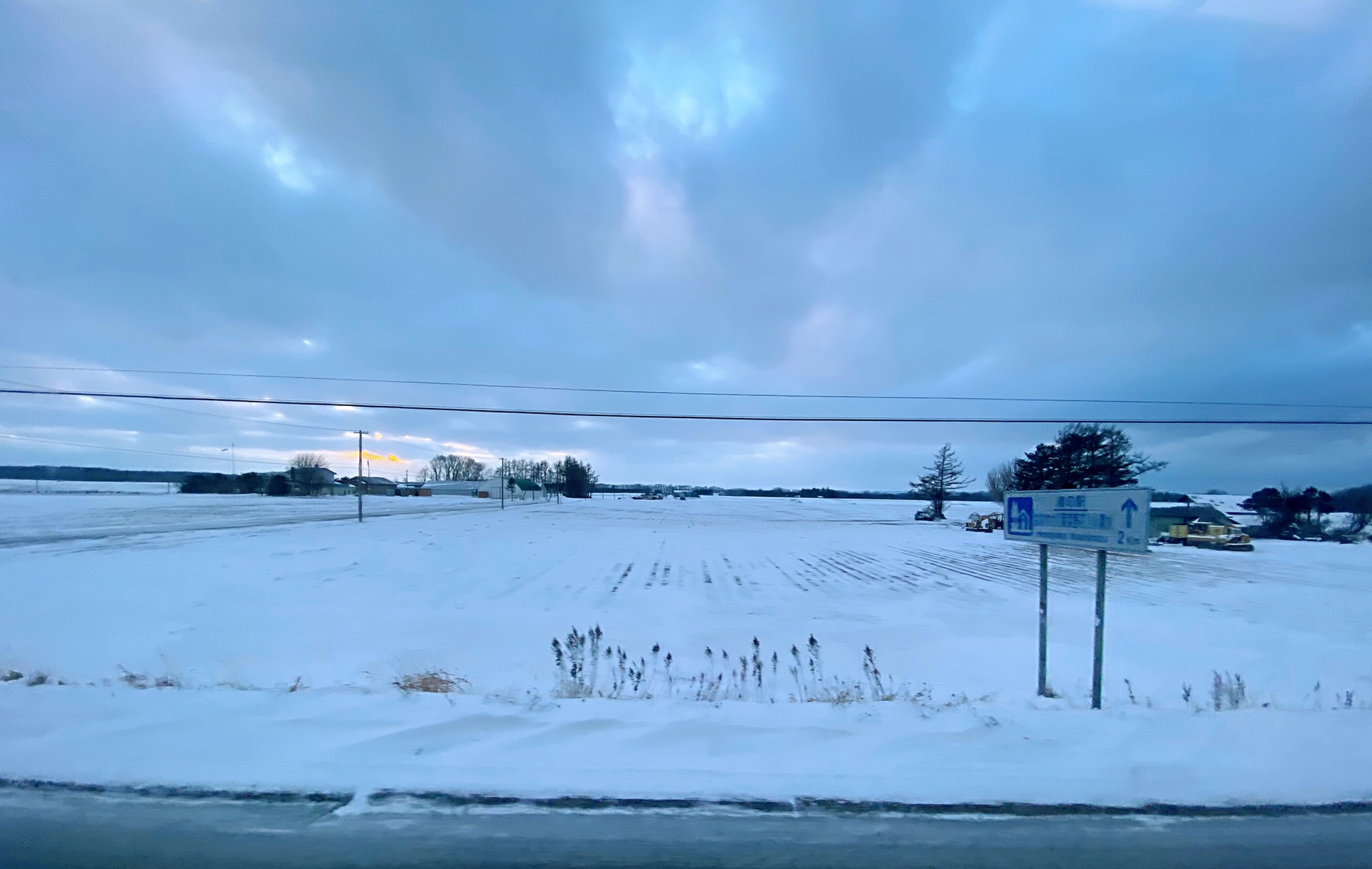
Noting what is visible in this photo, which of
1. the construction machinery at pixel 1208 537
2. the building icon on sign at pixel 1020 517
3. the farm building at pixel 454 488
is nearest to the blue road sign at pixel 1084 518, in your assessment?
the building icon on sign at pixel 1020 517

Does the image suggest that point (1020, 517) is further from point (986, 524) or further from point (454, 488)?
point (454, 488)

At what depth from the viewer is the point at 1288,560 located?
2850cm

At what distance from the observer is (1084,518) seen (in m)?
6.82

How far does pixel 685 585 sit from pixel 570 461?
137 metres

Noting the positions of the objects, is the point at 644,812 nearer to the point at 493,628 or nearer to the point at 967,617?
the point at 493,628

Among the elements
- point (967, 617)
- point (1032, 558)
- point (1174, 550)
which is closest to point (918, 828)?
point (967, 617)

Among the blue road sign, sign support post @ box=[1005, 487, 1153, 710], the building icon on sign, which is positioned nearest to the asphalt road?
sign support post @ box=[1005, 487, 1153, 710]

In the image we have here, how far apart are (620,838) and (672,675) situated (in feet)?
17.0

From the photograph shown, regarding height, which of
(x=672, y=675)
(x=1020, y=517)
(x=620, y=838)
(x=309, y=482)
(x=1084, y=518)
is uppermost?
(x=1084, y=518)

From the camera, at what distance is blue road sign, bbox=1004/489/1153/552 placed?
20.3 ft

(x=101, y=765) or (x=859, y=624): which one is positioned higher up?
(x=101, y=765)

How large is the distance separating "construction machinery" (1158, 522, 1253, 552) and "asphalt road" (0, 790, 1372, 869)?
3904cm


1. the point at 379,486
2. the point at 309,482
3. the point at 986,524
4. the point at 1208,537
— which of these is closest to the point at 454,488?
the point at 379,486

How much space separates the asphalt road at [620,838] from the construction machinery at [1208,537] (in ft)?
128
